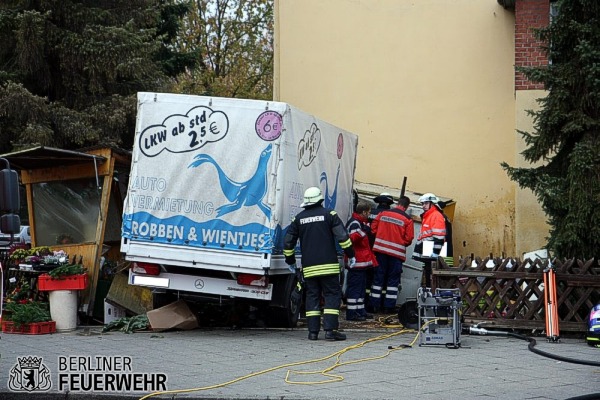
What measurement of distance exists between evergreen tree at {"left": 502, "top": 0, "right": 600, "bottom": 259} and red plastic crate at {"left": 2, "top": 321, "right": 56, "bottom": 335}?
700cm

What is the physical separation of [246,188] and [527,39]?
844 centimetres

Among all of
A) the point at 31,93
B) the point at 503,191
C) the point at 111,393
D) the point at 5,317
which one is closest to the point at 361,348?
the point at 111,393

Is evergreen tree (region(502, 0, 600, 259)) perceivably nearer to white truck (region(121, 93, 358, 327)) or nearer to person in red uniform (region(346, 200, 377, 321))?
person in red uniform (region(346, 200, 377, 321))

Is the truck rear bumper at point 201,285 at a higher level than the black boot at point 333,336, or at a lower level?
higher

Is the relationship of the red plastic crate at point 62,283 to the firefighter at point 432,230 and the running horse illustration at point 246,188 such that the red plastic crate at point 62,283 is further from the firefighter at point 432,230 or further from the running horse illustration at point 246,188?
the firefighter at point 432,230

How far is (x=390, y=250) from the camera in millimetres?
14805

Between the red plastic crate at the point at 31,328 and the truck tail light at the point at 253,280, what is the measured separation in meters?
2.90

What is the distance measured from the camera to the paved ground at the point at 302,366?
838 centimetres

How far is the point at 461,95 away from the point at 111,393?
12.6m

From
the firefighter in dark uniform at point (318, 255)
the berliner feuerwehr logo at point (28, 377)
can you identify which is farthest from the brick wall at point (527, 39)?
the berliner feuerwehr logo at point (28, 377)

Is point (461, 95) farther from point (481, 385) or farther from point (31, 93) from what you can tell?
point (481, 385)

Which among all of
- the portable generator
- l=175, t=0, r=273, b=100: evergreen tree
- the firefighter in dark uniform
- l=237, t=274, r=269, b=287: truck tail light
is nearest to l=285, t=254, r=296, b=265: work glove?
the firefighter in dark uniform

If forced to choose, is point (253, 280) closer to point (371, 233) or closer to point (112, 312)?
point (112, 312)

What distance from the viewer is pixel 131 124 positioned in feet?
61.8
